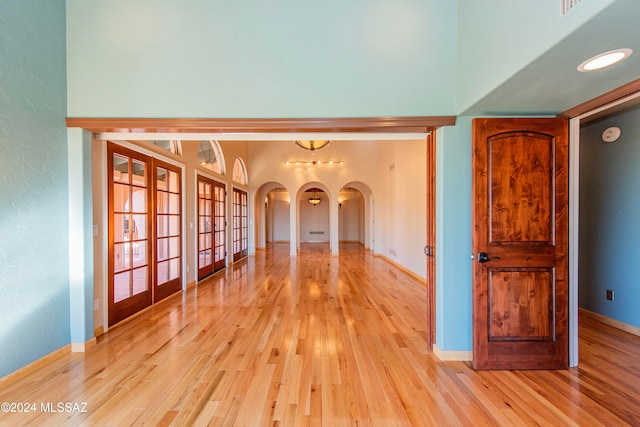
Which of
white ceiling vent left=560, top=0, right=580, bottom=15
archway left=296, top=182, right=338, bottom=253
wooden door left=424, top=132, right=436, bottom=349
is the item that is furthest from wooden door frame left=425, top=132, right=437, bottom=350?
archway left=296, top=182, right=338, bottom=253

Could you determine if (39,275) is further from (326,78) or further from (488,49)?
(488,49)

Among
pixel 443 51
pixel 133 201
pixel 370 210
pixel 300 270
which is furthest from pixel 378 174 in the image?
pixel 133 201

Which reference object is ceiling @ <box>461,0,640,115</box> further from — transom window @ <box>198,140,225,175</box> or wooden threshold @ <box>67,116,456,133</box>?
transom window @ <box>198,140,225,175</box>

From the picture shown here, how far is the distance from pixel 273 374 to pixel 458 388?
148 cm

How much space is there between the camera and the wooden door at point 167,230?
12.4 feet

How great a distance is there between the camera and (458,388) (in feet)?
6.54

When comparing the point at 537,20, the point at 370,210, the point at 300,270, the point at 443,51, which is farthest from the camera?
the point at 370,210

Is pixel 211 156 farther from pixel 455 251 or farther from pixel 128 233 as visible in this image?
pixel 455 251

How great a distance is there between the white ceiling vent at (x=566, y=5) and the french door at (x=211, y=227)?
5.19 metres

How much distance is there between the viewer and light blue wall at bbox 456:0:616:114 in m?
1.34

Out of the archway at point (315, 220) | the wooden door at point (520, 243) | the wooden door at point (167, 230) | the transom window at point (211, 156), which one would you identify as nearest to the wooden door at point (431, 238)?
the wooden door at point (520, 243)

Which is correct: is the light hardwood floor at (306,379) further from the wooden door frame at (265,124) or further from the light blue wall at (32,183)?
the wooden door frame at (265,124)

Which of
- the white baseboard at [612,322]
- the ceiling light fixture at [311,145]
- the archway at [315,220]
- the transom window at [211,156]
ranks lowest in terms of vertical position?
the white baseboard at [612,322]

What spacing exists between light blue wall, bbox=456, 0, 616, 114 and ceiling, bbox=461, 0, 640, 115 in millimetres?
48
